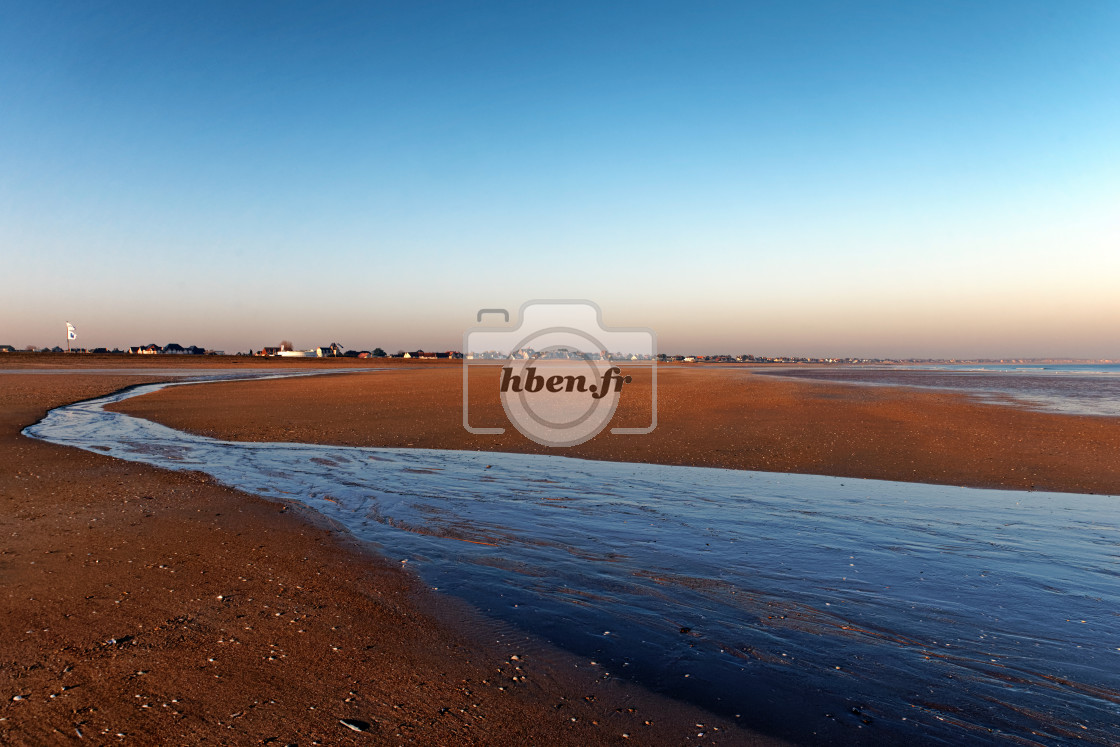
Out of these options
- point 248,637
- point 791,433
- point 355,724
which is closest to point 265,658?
point 248,637

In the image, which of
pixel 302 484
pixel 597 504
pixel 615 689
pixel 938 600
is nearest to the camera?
pixel 615 689

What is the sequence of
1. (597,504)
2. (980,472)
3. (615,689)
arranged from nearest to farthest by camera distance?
1. (615,689)
2. (597,504)
3. (980,472)

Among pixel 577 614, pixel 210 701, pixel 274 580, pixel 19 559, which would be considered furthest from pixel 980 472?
pixel 19 559

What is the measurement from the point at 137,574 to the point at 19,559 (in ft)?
5.59

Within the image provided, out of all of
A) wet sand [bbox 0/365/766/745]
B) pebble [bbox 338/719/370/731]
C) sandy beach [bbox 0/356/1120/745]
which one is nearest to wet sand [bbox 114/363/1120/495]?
sandy beach [bbox 0/356/1120/745]

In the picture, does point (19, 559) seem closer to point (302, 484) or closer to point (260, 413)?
point (302, 484)

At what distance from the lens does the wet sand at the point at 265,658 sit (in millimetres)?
4273

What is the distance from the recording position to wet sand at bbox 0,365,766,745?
4.27 metres

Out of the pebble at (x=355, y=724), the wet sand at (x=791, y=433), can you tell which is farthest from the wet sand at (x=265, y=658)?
the wet sand at (x=791, y=433)

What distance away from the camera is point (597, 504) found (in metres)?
11.5

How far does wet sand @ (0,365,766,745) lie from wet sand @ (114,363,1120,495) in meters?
10.7

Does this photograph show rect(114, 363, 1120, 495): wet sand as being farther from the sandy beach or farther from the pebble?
the pebble

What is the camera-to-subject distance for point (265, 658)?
5.22 meters

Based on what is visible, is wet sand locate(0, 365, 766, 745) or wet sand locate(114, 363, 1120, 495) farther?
wet sand locate(114, 363, 1120, 495)
